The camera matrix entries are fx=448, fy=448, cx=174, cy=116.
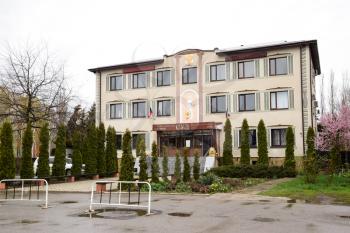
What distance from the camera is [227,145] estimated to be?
1410 inches

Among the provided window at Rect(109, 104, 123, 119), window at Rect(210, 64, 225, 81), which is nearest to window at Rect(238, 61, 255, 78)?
window at Rect(210, 64, 225, 81)

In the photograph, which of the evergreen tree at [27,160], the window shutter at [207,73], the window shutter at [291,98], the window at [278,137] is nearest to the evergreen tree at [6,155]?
the evergreen tree at [27,160]

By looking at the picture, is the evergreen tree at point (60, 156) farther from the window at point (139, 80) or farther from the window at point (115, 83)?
the window at point (115, 83)

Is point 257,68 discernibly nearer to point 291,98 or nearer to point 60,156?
point 291,98

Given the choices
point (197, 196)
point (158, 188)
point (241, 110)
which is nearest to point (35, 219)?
point (197, 196)

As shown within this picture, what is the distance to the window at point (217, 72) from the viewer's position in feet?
129

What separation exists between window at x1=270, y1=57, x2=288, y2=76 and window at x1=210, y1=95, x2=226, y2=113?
16.0ft

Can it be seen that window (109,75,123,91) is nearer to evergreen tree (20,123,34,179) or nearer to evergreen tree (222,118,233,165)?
evergreen tree (222,118,233,165)

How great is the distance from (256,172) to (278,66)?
10942 mm

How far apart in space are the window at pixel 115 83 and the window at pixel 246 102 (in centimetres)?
1260

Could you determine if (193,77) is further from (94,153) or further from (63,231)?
(63,231)

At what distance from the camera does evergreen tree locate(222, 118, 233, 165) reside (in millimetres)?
35406

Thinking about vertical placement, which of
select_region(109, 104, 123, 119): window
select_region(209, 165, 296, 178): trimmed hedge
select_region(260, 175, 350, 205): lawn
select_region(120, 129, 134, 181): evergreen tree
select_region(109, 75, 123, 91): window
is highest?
select_region(109, 75, 123, 91): window

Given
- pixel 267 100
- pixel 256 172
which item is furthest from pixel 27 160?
pixel 267 100
